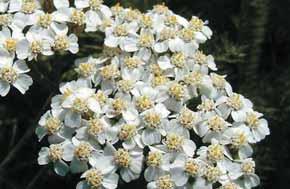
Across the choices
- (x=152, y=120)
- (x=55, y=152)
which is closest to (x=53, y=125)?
(x=55, y=152)

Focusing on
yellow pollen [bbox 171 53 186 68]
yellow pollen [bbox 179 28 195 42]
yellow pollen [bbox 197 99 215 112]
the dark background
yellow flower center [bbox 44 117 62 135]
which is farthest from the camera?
the dark background

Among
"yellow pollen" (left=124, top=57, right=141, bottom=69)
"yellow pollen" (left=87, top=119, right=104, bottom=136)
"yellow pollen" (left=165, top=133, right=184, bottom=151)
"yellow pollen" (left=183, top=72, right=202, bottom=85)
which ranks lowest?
"yellow pollen" (left=165, top=133, right=184, bottom=151)

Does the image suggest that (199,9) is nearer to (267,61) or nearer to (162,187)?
(267,61)

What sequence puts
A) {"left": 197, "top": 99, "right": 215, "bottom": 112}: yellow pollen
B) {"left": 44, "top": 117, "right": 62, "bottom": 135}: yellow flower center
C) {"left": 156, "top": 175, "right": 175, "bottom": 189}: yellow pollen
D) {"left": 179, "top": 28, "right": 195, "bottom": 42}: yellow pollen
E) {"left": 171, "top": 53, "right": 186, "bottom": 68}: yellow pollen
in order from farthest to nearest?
1. {"left": 179, "top": 28, "right": 195, "bottom": 42}: yellow pollen
2. {"left": 171, "top": 53, "right": 186, "bottom": 68}: yellow pollen
3. {"left": 197, "top": 99, "right": 215, "bottom": 112}: yellow pollen
4. {"left": 44, "top": 117, "right": 62, "bottom": 135}: yellow flower center
5. {"left": 156, "top": 175, "right": 175, "bottom": 189}: yellow pollen

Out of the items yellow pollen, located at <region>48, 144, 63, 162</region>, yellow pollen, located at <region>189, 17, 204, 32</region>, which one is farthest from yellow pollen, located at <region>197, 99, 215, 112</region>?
yellow pollen, located at <region>48, 144, 63, 162</region>

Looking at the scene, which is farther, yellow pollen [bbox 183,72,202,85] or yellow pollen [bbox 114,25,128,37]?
yellow pollen [bbox 114,25,128,37]

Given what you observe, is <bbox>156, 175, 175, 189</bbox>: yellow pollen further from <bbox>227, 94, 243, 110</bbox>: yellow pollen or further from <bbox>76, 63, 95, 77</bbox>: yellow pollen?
<bbox>76, 63, 95, 77</bbox>: yellow pollen

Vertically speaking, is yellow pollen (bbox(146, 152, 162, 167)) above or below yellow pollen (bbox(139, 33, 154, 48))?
below
